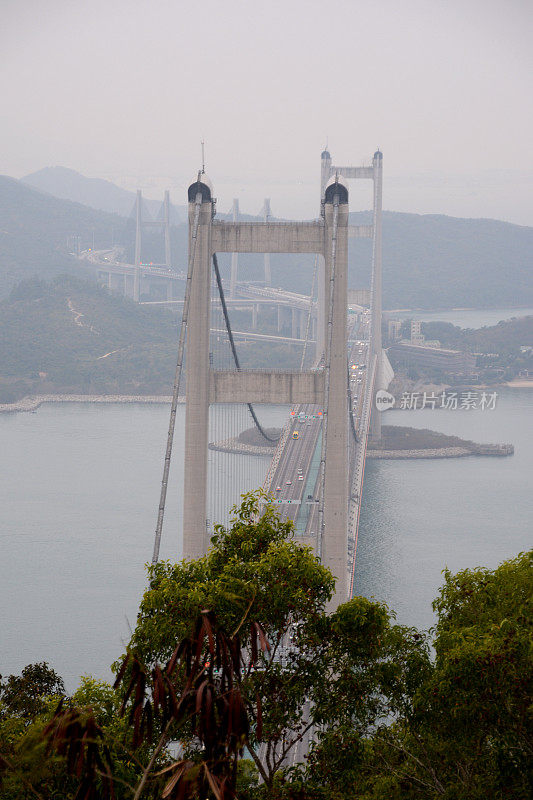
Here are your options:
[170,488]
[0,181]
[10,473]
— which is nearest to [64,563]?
[170,488]

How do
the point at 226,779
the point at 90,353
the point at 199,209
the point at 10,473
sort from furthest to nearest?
the point at 90,353 → the point at 10,473 → the point at 199,209 → the point at 226,779

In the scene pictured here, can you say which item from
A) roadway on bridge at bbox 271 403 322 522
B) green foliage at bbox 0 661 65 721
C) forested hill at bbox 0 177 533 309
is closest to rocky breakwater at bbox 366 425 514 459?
roadway on bridge at bbox 271 403 322 522

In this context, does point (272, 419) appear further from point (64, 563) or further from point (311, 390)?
point (311, 390)

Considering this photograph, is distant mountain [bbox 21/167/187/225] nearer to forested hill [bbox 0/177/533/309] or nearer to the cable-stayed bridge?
forested hill [bbox 0/177/533/309]

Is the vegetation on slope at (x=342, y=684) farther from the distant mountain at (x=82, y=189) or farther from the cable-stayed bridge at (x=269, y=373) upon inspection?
the distant mountain at (x=82, y=189)

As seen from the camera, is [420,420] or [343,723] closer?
[343,723]
